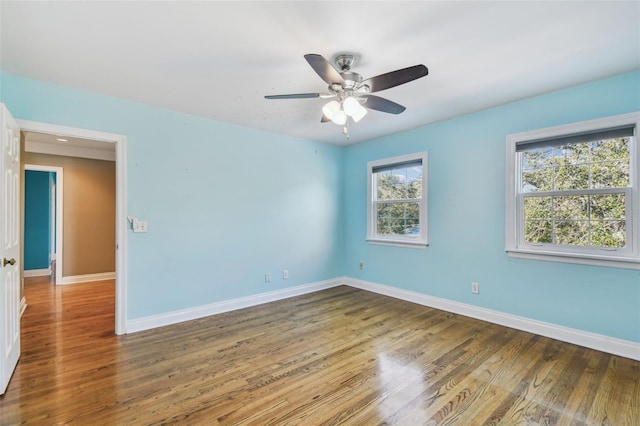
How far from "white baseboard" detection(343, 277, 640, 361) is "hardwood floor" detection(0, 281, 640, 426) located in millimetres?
106

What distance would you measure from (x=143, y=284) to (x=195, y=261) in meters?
0.58

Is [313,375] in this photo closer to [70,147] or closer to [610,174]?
[610,174]

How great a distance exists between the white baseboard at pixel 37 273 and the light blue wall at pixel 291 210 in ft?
15.4

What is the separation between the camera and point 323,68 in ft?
6.10

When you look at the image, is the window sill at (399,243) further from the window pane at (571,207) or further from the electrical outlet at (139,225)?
the electrical outlet at (139,225)

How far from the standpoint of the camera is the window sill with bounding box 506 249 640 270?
2.49 metres

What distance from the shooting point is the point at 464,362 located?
96.2 inches

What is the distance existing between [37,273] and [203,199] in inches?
202

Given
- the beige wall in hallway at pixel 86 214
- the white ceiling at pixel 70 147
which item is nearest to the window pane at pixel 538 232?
the white ceiling at pixel 70 147

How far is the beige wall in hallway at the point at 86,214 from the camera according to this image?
5.21 meters

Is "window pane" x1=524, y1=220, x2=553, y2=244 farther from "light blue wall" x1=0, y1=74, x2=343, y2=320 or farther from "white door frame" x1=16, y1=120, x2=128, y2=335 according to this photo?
"white door frame" x1=16, y1=120, x2=128, y2=335

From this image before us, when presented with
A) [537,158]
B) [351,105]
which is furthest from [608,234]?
[351,105]

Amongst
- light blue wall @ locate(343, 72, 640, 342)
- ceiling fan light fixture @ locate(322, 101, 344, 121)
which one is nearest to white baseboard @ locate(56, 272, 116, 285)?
light blue wall @ locate(343, 72, 640, 342)

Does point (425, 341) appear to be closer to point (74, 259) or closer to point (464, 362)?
point (464, 362)
